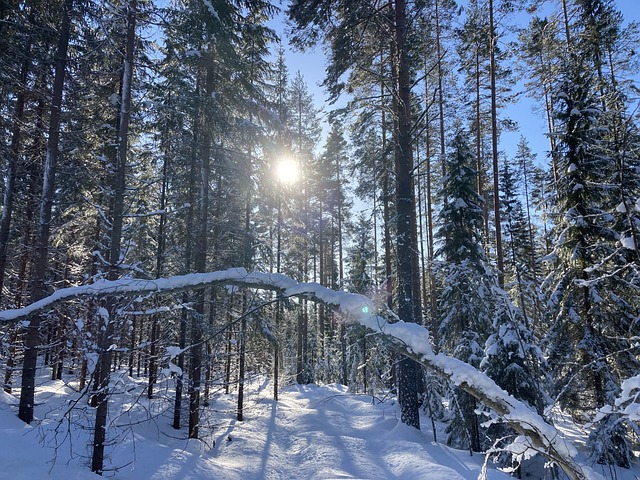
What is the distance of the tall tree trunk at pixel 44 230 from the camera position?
29.4 feet

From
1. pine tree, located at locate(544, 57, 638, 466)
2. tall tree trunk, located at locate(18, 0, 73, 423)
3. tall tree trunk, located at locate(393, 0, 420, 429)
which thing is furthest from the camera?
pine tree, located at locate(544, 57, 638, 466)

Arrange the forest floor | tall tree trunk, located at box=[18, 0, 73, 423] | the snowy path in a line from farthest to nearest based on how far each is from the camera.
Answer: tall tree trunk, located at box=[18, 0, 73, 423] < the snowy path < the forest floor

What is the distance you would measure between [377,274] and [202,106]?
59.4 ft

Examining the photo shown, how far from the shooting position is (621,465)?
9.78 metres

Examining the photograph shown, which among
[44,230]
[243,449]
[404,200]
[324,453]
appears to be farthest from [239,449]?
[404,200]

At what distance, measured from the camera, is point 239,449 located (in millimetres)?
10852

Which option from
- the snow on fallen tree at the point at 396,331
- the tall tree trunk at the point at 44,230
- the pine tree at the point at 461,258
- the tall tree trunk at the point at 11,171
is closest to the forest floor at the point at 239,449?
the tall tree trunk at the point at 44,230

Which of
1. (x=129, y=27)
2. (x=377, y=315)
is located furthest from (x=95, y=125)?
(x=377, y=315)

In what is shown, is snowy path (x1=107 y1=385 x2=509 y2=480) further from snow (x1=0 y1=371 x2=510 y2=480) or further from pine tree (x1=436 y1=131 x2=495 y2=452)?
pine tree (x1=436 y1=131 x2=495 y2=452)

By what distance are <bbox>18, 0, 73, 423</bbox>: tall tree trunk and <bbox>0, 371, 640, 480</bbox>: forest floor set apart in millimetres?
582

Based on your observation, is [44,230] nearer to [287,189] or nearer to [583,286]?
[287,189]

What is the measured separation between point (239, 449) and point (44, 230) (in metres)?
8.70

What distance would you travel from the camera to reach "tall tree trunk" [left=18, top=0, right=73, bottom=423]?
897cm

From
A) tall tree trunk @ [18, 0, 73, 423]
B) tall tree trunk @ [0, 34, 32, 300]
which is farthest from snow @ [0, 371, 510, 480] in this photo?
tall tree trunk @ [0, 34, 32, 300]
